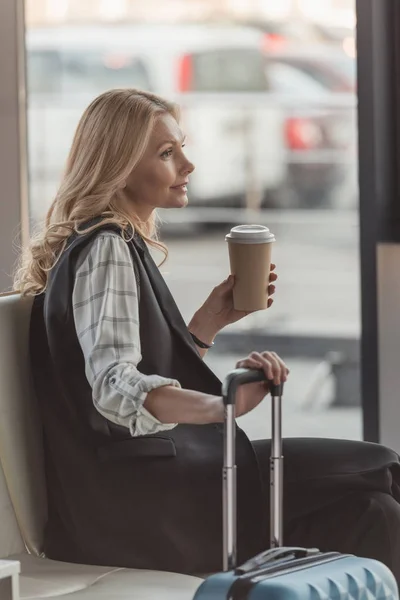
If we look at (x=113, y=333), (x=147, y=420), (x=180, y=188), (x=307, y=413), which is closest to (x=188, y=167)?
(x=180, y=188)

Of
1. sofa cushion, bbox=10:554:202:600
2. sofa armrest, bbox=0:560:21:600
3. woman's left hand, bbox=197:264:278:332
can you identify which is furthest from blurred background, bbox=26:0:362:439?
sofa armrest, bbox=0:560:21:600

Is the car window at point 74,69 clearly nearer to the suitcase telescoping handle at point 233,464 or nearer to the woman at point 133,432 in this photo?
the woman at point 133,432

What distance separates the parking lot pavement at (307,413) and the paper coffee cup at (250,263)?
10.3 feet

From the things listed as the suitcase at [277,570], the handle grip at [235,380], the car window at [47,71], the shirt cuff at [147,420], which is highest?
the car window at [47,71]

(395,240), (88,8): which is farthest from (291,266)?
(395,240)

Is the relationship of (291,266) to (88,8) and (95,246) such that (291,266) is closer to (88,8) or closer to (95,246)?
(88,8)

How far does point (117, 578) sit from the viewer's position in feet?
6.30

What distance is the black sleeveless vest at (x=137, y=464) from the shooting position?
1.94 m

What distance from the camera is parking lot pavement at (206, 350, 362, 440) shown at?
5.62 meters

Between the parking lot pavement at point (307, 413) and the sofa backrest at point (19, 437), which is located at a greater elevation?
the sofa backrest at point (19, 437)

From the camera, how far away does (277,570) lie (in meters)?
1.63

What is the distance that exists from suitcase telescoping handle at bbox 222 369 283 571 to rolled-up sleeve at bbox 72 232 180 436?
156 millimetres

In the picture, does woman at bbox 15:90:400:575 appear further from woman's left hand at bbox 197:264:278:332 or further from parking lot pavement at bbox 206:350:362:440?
parking lot pavement at bbox 206:350:362:440

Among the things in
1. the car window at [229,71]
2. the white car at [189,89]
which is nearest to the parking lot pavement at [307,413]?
the white car at [189,89]
